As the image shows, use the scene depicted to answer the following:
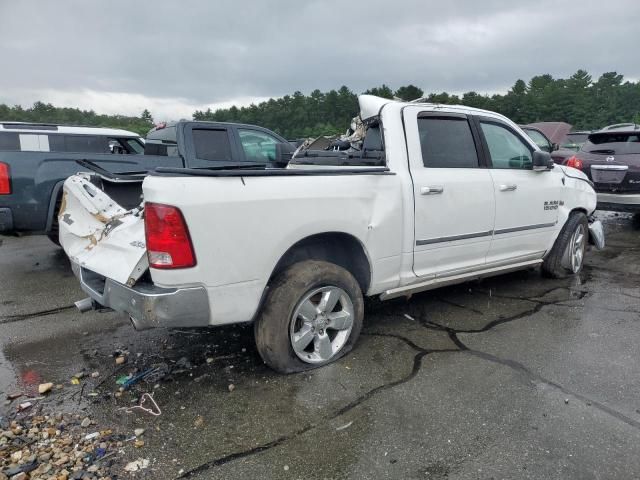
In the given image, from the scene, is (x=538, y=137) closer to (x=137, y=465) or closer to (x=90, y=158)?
(x=90, y=158)

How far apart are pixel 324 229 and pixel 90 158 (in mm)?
4197

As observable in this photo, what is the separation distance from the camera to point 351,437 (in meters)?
2.61

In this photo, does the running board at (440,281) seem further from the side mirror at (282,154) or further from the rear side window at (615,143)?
the rear side window at (615,143)

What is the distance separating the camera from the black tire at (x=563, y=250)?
5.27m

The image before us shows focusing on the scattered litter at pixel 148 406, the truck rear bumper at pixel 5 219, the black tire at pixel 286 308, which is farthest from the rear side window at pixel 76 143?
the black tire at pixel 286 308

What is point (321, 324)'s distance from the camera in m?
3.36

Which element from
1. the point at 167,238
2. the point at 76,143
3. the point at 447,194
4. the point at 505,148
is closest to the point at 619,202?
the point at 505,148

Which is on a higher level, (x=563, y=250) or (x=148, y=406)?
(x=563, y=250)

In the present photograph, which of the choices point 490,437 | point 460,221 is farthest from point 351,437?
point 460,221

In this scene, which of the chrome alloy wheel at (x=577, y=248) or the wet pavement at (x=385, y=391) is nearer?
the wet pavement at (x=385, y=391)

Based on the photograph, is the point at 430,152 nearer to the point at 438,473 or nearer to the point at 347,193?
the point at 347,193

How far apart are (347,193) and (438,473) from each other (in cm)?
182

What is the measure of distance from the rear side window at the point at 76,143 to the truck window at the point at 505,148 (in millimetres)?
7234

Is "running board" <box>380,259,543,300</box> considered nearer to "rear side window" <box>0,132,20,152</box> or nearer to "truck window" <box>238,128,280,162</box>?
"truck window" <box>238,128,280,162</box>
